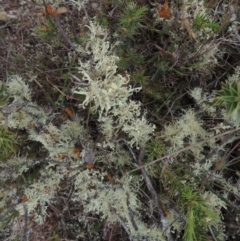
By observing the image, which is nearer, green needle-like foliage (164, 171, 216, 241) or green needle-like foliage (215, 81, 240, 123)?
green needle-like foliage (215, 81, 240, 123)

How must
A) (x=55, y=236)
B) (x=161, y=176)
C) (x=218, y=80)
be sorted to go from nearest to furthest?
(x=161, y=176) < (x=218, y=80) < (x=55, y=236)

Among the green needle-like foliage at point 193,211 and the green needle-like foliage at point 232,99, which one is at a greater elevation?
the green needle-like foliage at point 232,99

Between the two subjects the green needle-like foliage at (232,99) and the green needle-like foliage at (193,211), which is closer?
the green needle-like foliage at (232,99)

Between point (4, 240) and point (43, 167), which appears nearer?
point (43, 167)

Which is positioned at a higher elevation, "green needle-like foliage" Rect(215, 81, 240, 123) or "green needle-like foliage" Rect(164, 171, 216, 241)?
"green needle-like foliage" Rect(215, 81, 240, 123)

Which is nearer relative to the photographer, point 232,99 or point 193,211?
point 232,99

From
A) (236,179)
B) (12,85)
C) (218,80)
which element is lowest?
(236,179)

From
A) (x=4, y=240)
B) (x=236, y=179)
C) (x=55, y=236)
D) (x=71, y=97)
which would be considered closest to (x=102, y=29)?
(x=71, y=97)

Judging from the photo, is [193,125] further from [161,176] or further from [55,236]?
[55,236]

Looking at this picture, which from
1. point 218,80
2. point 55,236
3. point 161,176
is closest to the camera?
point 161,176

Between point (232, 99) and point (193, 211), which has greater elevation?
point (232, 99)

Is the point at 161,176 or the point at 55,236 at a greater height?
the point at 161,176
